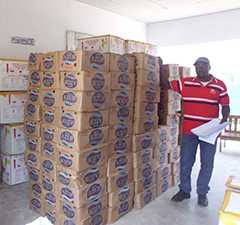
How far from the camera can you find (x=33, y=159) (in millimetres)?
2627

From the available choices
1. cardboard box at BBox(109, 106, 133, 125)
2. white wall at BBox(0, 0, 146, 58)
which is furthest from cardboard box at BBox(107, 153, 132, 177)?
white wall at BBox(0, 0, 146, 58)

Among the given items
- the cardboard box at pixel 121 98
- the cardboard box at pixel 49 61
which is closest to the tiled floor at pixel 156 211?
the cardboard box at pixel 121 98

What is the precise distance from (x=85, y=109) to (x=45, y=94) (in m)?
0.51

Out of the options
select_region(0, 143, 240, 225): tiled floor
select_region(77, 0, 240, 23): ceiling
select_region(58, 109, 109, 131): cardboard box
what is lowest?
select_region(0, 143, 240, 225): tiled floor

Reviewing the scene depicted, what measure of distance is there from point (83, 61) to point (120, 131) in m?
0.76

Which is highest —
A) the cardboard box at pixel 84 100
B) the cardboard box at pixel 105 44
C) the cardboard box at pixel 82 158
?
the cardboard box at pixel 105 44

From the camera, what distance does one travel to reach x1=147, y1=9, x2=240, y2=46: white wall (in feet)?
16.5

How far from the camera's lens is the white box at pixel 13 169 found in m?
3.30

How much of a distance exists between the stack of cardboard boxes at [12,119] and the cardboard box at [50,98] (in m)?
1.02

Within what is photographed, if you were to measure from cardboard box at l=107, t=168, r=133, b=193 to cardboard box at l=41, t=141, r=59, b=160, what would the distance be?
1.70 feet

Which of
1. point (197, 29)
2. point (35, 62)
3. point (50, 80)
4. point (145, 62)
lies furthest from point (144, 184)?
point (197, 29)

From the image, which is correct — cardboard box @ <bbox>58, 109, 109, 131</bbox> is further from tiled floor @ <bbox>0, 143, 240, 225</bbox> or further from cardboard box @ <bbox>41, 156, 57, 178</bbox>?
tiled floor @ <bbox>0, 143, 240, 225</bbox>

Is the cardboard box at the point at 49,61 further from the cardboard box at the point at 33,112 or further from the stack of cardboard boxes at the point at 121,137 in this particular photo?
the stack of cardboard boxes at the point at 121,137

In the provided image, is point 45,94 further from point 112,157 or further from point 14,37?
point 14,37
